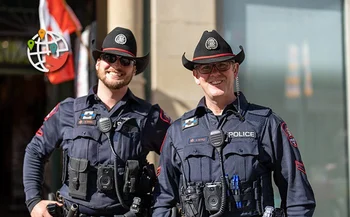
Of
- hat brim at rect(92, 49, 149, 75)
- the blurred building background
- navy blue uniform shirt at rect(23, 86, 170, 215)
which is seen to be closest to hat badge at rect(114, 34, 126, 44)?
hat brim at rect(92, 49, 149, 75)

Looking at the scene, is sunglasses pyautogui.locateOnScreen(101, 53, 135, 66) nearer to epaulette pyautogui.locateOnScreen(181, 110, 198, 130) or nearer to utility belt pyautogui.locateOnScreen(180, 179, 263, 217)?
epaulette pyautogui.locateOnScreen(181, 110, 198, 130)

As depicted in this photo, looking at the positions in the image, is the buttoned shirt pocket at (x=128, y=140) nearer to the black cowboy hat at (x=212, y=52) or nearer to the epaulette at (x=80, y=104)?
the epaulette at (x=80, y=104)

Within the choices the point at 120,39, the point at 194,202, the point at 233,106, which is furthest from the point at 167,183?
the point at 120,39

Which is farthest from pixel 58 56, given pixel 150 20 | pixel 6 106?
pixel 6 106

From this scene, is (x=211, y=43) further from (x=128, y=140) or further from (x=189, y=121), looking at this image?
(x=128, y=140)

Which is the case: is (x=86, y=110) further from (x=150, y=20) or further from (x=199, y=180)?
(x=150, y=20)

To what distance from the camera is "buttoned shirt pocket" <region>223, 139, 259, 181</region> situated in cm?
299

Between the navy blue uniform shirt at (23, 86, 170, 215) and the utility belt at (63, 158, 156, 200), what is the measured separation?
0.08 ft

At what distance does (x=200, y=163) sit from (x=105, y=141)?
2.63 ft

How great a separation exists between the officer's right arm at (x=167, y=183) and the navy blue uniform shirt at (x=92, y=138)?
41 centimetres

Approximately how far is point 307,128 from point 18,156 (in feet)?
23.2

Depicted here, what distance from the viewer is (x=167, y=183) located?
10.5 ft

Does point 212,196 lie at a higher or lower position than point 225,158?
lower

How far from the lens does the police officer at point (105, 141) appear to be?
11.5 ft
